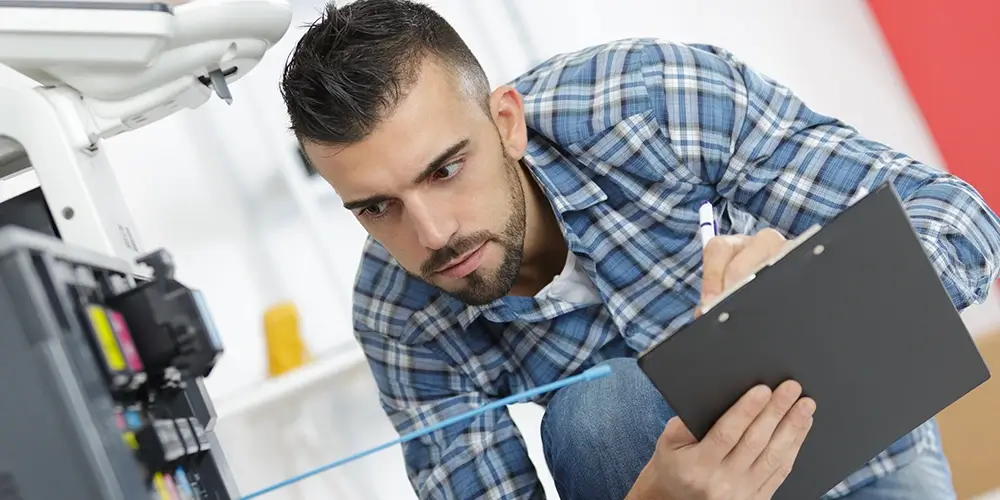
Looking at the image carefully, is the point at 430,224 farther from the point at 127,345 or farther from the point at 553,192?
the point at 127,345

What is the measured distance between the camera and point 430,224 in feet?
3.22

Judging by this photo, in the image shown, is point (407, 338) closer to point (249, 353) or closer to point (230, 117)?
point (249, 353)

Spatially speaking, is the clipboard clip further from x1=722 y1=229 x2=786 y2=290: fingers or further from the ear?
the ear

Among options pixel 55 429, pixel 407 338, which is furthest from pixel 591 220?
pixel 55 429

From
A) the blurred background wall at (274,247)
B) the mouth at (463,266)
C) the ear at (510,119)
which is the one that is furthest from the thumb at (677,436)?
the blurred background wall at (274,247)

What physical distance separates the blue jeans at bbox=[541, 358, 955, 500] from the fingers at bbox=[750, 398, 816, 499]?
24 centimetres

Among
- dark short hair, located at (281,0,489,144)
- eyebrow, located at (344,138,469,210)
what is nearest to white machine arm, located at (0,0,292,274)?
dark short hair, located at (281,0,489,144)

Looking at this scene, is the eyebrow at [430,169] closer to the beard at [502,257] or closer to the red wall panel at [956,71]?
the beard at [502,257]

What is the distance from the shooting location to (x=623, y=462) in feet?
3.40

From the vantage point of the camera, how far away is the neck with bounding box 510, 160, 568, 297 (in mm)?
1183

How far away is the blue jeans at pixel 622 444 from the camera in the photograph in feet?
3.37

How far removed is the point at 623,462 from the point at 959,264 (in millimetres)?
424

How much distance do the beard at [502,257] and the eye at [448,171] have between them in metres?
0.07

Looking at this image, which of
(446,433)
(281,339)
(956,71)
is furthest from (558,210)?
(956,71)
